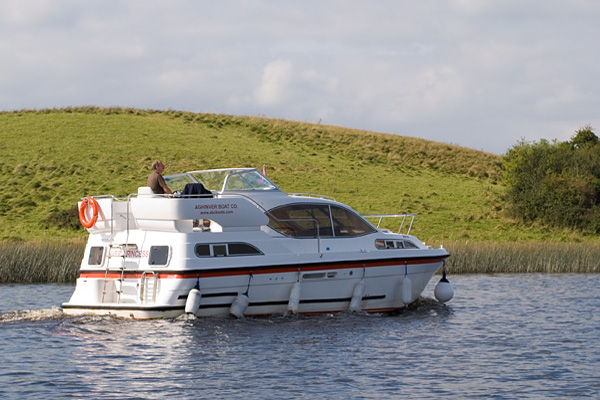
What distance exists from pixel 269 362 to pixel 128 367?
8.29 ft

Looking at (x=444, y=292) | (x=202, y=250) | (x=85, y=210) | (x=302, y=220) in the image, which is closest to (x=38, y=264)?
(x=85, y=210)

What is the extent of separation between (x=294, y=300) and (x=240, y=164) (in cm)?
4282

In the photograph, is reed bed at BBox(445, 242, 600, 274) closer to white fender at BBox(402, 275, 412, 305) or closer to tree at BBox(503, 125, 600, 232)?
white fender at BBox(402, 275, 412, 305)

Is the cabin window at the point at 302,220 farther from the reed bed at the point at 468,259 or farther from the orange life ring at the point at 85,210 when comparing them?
the reed bed at the point at 468,259

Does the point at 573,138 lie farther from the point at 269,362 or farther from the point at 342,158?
the point at 269,362

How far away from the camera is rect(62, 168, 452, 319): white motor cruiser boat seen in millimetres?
19656

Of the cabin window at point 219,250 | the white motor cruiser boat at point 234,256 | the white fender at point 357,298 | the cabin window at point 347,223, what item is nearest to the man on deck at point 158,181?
the white motor cruiser boat at point 234,256

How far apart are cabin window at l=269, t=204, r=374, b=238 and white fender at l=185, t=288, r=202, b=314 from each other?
3027 mm

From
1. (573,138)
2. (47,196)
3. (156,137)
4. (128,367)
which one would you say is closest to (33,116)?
(156,137)

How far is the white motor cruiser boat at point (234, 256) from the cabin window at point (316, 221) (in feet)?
0.08

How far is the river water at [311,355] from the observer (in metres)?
14.1

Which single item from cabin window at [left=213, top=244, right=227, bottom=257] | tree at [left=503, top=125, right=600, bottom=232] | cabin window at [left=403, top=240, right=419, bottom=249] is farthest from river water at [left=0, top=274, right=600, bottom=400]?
tree at [left=503, top=125, right=600, bottom=232]

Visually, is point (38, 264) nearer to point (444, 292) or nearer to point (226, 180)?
point (226, 180)

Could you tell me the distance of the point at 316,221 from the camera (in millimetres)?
21812
